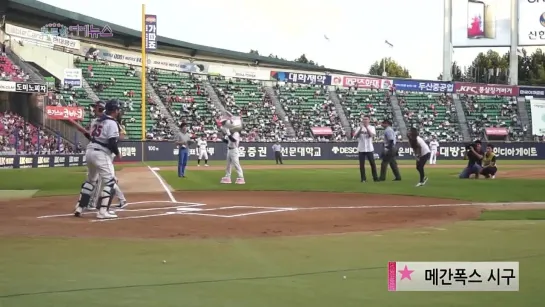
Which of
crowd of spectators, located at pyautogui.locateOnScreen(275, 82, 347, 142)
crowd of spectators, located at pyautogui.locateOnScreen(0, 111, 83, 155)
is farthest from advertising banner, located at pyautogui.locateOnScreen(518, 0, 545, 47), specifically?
crowd of spectators, located at pyautogui.locateOnScreen(0, 111, 83, 155)

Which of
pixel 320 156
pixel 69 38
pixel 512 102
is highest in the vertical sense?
pixel 69 38

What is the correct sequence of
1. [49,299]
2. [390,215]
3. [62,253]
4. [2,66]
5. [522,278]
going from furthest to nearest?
[2,66] → [390,215] → [62,253] → [522,278] → [49,299]

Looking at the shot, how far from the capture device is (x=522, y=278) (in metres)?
5.93

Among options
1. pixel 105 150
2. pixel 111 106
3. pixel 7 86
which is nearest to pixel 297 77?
pixel 7 86

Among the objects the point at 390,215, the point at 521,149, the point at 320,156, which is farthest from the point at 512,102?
the point at 390,215

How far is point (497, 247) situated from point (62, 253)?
5.05 meters

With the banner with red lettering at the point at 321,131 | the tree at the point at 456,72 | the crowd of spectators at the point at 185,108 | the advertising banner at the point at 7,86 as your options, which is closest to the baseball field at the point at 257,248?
the advertising banner at the point at 7,86

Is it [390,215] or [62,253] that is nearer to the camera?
[62,253]

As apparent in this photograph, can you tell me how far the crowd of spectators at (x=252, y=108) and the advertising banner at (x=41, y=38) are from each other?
51.6 ft

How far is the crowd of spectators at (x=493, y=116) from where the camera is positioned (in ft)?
219

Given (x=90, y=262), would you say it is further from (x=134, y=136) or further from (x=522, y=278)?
(x=134, y=136)

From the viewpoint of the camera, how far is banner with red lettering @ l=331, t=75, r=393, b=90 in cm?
7069

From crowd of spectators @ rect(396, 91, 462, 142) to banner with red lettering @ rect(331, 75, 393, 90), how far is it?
1.86 meters

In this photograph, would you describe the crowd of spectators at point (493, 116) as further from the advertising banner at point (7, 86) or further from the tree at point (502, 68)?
the advertising banner at point (7, 86)
